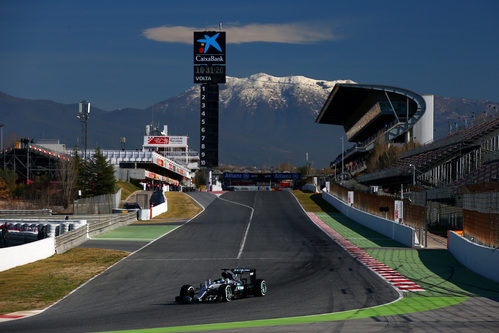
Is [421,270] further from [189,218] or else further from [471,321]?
[189,218]

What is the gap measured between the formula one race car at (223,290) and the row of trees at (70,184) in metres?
63.5

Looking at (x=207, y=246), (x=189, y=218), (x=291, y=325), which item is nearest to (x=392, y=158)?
(x=189, y=218)

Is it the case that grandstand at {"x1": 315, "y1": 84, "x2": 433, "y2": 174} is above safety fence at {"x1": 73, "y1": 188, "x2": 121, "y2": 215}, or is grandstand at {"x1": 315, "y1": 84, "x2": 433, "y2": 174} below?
above

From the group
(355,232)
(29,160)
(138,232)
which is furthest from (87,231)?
(29,160)

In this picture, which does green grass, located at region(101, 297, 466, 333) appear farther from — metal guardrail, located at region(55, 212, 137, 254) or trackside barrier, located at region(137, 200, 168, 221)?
trackside barrier, located at region(137, 200, 168, 221)

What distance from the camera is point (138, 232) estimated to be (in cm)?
4622

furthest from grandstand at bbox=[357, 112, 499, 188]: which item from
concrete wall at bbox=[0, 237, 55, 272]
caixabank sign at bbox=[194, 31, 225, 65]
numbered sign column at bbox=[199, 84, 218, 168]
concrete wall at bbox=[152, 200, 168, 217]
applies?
caixabank sign at bbox=[194, 31, 225, 65]

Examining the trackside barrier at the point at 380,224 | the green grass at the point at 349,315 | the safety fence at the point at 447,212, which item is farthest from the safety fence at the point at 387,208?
the green grass at the point at 349,315

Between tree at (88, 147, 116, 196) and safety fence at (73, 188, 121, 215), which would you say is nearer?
safety fence at (73, 188, 121, 215)

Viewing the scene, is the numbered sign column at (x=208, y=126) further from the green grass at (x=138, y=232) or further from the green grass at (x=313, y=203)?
the green grass at (x=138, y=232)

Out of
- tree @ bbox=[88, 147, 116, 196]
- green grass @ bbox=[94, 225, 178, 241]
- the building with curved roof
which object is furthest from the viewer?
the building with curved roof

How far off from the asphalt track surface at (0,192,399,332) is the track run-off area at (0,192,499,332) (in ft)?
0.12

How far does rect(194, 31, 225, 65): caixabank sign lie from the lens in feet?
402

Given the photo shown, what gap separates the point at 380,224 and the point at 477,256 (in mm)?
Answer: 18771
